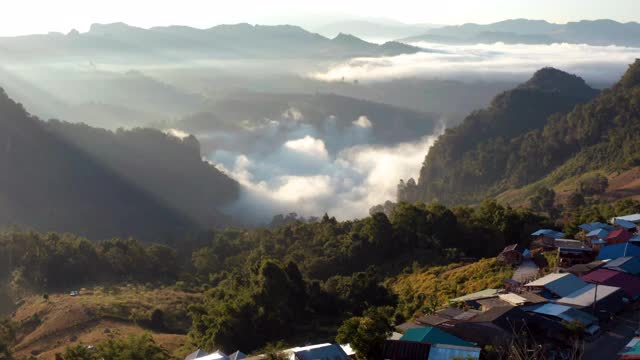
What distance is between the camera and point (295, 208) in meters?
119

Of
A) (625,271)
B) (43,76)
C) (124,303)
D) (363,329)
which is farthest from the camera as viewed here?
(43,76)

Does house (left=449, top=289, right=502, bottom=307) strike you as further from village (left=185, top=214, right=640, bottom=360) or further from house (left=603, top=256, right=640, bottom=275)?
house (left=603, top=256, right=640, bottom=275)

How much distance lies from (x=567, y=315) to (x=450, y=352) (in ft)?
17.4

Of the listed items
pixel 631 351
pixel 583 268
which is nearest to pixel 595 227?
pixel 583 268

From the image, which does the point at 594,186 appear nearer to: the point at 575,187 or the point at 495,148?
the point at 575,187

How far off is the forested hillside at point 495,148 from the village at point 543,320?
6520 centimetres

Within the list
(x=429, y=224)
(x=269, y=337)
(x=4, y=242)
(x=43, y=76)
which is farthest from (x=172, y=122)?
(x=269, y=337)

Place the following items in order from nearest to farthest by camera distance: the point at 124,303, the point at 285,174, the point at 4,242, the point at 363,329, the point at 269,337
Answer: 1. the point at 363,329
2. the point at 269,337
3. the point at 124,303
4. the point at 4,242
5. the point at 285,174

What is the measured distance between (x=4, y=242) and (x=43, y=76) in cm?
15262

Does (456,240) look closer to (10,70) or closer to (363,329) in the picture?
(363,329)

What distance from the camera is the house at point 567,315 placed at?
2188 centimetres

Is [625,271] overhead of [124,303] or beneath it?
overhead

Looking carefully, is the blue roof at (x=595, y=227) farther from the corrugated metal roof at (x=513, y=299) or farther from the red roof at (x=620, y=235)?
the corrugated metal roof at (x=513, y=299)

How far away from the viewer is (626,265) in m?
27.8
